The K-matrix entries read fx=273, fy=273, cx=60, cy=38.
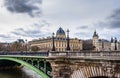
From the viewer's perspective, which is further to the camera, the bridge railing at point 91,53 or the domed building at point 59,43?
the domed building at point 59,43

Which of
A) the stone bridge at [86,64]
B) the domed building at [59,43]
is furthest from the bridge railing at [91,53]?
the domed building at [59,43]

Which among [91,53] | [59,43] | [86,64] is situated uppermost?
[59,43]

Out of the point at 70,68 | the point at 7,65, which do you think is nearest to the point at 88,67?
the point at 70,68


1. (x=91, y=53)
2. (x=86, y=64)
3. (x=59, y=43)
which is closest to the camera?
(x=86, y=64)

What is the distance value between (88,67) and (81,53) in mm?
2647

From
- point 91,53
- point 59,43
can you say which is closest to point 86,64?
point 91,53

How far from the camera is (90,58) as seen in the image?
63.7ft

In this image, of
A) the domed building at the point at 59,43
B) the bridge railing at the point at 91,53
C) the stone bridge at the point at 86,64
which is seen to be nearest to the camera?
the stone bridge at the point at 86,64

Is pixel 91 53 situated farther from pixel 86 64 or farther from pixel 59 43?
pixel 59 43

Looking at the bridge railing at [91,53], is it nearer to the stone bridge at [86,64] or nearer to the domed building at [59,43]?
the stone bridge at [86,64]

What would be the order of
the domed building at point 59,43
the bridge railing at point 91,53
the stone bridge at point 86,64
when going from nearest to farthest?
the stone bridge at point 86,64
the bridge railing at point 91,53
the domed building at point 59,43

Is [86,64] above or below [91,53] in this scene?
below

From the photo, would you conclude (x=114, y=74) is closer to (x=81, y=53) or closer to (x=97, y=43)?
(x=81, y=53)

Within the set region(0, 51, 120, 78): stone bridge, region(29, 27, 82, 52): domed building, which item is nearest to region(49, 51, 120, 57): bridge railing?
region(0, 51, 120, 78): stone bridge
